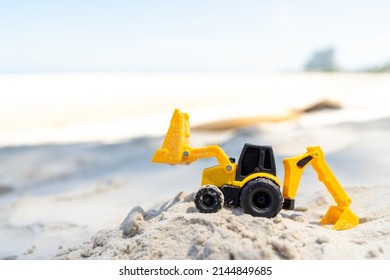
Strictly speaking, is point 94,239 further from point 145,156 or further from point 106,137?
point 106,137

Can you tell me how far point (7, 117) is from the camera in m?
10.6

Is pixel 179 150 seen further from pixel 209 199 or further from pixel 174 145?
pixel 209 199

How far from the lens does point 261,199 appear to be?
8.29ft

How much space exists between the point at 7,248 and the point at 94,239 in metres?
0.95

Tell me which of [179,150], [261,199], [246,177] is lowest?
[261,199]

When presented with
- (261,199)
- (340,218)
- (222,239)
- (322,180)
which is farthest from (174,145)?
(340,218)

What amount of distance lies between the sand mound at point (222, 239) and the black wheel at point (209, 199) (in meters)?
0.04

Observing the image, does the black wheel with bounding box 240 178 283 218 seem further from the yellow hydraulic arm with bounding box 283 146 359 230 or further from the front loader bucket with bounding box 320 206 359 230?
the front loader bucket with bounding box 320 206 359 230

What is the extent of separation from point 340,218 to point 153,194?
1.93m

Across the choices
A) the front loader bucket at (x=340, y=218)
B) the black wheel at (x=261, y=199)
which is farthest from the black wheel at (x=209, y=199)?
the front loader bucket at (x=340, y=218)

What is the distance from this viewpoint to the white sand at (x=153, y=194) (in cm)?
226

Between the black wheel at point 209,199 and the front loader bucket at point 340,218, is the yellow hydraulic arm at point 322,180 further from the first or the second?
the black wheel at point 209,199

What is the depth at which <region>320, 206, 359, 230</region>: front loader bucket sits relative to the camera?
2.83m
